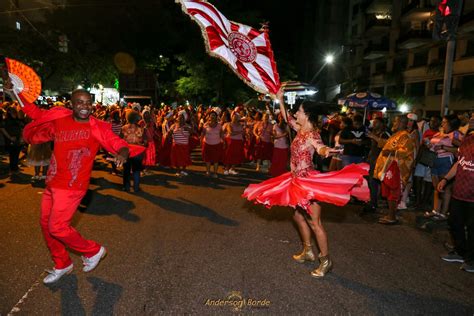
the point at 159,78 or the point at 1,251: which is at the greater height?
the point at 159,78

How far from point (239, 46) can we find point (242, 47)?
43 millimetres

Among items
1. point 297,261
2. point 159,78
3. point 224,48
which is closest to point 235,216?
point 297,261

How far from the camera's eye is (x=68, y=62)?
85.8 feet

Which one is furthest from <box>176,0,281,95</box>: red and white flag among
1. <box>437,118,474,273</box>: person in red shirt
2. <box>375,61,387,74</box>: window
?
<box>375,61,387,74</box>: window

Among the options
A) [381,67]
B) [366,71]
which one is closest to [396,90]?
[381,67]

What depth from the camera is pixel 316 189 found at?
441 centimetres

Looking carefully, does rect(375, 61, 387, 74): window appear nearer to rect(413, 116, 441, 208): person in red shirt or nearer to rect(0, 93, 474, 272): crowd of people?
rect(0, 93, 474, 272): crowd of people

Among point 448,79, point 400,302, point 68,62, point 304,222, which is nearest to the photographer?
point 400,302

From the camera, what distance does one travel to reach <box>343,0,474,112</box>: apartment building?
24.6 m

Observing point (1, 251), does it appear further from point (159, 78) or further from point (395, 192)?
point (159, 78)

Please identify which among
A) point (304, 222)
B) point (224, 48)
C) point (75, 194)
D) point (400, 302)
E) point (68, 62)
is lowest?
point (400, 302)

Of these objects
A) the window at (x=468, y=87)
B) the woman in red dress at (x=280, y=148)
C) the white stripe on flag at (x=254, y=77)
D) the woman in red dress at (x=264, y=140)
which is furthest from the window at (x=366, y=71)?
the white stripe on flag at (x=254, y=77)

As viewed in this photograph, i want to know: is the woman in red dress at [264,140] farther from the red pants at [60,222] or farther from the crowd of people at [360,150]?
the red pants at [60,222]

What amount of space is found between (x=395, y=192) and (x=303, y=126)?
10.3ft
